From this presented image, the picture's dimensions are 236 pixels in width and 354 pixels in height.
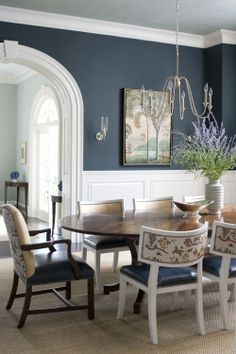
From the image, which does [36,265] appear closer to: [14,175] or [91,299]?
[91,299]

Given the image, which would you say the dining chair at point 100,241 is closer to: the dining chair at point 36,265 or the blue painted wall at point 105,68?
the dining chair at point 36,265

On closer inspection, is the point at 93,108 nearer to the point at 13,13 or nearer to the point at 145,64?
the point at 145,64

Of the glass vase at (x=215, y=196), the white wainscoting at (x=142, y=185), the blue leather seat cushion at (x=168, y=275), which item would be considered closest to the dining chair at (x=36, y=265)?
the blue leather seat cushion at (x=168, y=275)

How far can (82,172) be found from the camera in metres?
6.24

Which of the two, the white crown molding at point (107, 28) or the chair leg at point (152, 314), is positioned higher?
the white crown molding at point (107, 28)

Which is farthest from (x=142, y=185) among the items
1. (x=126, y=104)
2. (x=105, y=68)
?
(x=105, y=68)

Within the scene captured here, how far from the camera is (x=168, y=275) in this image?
3.14m

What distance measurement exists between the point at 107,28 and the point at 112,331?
440cm

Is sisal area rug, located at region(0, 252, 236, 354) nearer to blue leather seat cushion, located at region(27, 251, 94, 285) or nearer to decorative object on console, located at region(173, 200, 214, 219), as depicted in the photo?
blue leather seat cushion, located at region(27, 251, 94, 285)

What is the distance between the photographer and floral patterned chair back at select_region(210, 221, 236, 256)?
3.22 meters

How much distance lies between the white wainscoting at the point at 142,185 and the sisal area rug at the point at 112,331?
2.52m

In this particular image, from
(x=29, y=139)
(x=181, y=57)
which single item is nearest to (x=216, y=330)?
(x=181, y=57)

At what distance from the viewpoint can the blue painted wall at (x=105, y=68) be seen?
19.8ft

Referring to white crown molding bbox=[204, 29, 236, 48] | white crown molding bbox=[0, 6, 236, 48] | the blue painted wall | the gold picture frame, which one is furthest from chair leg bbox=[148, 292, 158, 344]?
the gold picture frame
